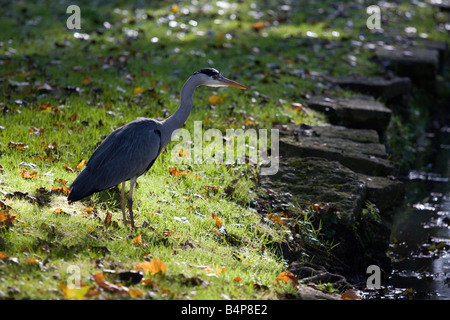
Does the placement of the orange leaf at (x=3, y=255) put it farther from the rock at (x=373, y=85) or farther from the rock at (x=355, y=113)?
the rock at (x=373, y=85)

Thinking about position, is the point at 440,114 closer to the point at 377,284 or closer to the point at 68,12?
the point at 377,284

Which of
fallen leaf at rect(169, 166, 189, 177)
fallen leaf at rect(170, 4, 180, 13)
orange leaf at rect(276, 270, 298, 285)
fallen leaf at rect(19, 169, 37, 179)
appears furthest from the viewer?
fallen leaf at rect(170, 4, 180, 13)

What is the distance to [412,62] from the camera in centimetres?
1090

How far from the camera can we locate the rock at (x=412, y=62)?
1089cm

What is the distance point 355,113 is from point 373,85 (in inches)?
57.4

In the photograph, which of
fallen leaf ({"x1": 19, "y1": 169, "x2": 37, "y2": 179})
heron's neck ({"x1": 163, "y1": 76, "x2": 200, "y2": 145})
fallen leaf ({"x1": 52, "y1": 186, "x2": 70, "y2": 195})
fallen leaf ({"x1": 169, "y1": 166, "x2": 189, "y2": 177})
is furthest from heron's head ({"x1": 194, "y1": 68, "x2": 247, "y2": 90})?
fallen leaf ({"x1": 19, "y1": 169, "x2": 37, "y2": 179})

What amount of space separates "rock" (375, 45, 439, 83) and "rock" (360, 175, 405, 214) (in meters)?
4.73

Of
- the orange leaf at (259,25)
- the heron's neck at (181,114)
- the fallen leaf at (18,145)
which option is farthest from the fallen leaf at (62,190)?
the orange leaf at (259,25)

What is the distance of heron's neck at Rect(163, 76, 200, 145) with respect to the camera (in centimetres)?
547

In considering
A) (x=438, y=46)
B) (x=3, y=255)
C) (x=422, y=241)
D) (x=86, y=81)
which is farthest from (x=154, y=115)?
(x=438, y=46)

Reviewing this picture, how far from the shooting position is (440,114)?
11.7m

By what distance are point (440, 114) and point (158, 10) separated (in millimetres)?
6359

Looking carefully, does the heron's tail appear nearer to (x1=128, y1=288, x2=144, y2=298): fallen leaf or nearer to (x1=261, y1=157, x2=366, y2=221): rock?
(x1=128, y1=288, x2=144, y2=298): fallen leaf

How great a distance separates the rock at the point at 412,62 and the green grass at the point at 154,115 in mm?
463
